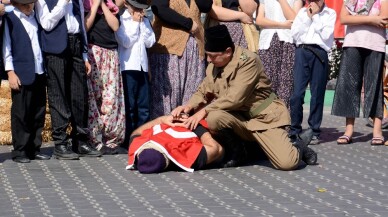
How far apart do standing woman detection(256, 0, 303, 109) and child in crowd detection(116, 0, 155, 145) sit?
4.73 ft

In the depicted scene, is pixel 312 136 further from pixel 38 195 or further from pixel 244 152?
pixel 38 195

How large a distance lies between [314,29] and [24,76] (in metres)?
3.24

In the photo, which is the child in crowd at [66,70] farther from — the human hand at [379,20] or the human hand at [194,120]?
the human hand at [379,20]

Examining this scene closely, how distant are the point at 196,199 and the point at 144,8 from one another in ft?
10.0

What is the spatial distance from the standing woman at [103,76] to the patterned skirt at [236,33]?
129 centimetres

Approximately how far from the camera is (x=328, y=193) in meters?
8.36

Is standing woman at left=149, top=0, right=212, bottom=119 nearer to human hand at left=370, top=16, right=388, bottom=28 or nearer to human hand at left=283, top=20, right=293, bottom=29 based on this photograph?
human hand at left=283, top=20, right=293, bottom=29

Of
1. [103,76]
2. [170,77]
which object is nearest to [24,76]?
[103,76]

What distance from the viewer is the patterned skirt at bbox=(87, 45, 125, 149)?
34.2 ft

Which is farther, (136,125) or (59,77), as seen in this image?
A: (136,125)

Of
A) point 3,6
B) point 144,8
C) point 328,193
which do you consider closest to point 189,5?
point 144,8

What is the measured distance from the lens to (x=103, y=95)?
1048cm

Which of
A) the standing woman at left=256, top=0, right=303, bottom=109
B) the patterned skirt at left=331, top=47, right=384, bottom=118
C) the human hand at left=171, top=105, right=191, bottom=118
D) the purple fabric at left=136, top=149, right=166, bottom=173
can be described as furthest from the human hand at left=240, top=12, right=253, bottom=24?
the purple fabric at left=136, top=149, right=166, bottom=173

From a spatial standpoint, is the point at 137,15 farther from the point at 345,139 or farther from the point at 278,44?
the point at 345,139
